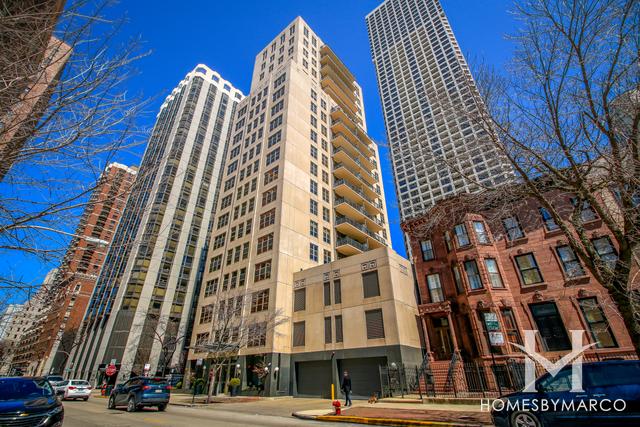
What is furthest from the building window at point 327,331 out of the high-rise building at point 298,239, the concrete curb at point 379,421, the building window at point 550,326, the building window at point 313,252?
the building window at point 550,326

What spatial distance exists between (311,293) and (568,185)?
2307cm

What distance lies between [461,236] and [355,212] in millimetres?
19678

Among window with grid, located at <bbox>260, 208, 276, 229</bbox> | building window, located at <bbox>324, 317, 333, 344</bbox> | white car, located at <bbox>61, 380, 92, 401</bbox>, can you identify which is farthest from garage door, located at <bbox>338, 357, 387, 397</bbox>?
white car, located at <bbox>61, 380, 92, 401</bbox>

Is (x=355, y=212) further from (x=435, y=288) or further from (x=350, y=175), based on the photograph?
(x=435, y=288)

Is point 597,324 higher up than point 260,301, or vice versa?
point 260,301

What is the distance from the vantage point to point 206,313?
35.2m

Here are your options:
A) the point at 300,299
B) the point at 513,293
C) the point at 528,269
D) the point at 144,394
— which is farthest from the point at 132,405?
the point at 528,269

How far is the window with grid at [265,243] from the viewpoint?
106 feet

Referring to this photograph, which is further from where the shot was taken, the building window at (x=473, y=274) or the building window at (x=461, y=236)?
the building window at (x=461, y=236)

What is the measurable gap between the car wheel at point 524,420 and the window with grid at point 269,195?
30437mm

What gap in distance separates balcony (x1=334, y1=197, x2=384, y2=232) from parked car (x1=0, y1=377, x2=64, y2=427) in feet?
112

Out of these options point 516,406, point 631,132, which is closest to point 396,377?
point 516,406

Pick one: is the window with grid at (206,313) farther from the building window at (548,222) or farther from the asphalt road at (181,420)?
the building window at (548,222)

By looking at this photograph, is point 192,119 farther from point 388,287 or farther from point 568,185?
point 568,185
